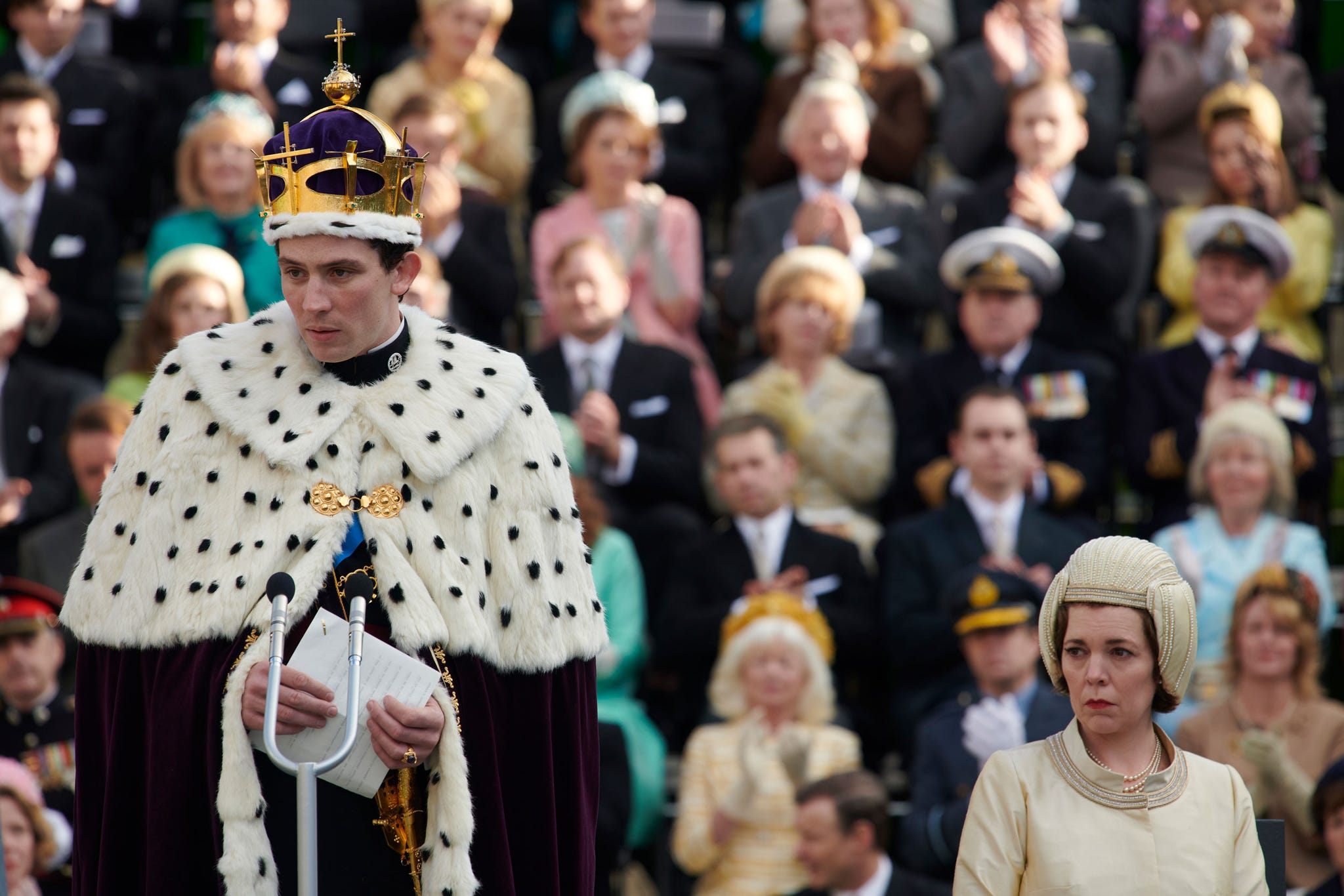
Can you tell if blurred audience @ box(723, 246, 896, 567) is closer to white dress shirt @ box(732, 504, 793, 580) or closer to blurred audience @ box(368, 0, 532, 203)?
white dress shirt @ box(732, 504, 793, 580)

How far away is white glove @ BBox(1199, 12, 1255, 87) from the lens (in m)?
8.87

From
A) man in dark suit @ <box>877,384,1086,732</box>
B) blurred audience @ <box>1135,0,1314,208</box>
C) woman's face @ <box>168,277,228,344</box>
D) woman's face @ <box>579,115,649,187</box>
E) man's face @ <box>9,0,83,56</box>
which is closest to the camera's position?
man in dark suit @ <box>877,384,1086,732</box>

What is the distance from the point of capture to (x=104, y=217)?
8.93 meters

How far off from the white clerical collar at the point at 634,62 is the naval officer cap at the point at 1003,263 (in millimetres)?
2040

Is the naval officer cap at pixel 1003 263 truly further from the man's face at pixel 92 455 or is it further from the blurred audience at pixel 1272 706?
the man's face at pixel 92 455

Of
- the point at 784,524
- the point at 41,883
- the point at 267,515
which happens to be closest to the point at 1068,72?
the point at 784,524

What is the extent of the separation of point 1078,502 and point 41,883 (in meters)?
4.07

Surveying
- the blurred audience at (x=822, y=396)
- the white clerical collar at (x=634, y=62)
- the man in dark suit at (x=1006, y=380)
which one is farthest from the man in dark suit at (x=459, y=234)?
the man in dark suit at (x=1006, y=380)

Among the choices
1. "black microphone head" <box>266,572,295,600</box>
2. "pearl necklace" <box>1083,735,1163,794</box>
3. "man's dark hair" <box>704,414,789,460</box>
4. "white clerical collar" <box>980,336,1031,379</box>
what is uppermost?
"white clerical collar" <box>980,336,1031,379</box>

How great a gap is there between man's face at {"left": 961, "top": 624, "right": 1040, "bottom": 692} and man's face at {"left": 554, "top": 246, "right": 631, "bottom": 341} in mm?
2224

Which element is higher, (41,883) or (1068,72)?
(1068,72)

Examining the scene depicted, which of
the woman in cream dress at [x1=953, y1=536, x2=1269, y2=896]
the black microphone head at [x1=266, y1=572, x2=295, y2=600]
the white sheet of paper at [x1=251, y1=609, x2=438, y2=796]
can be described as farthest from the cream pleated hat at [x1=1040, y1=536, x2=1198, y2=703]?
the black microphone head at [x1=266, y1=572, x2=295, y2=600]

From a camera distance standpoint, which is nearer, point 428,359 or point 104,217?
point 428,359

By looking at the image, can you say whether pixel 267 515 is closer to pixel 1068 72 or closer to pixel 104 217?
pixel 104 217
